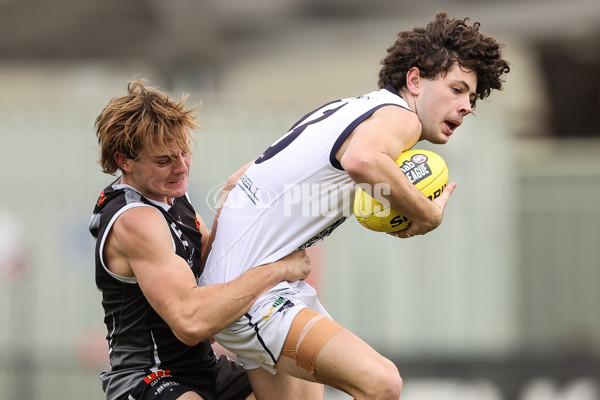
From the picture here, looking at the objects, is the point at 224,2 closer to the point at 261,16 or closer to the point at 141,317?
the point at 261,16

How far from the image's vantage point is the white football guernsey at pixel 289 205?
4641 millimetres

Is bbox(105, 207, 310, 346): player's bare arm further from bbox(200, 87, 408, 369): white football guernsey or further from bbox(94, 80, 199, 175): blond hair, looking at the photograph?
bbox(94, 80, 199, 175): blond hair

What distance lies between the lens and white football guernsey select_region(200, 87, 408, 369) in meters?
4.64

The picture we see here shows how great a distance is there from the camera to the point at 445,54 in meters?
4.96

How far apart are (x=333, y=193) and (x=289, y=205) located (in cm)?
23

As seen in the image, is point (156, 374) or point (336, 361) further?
point (156, 374)

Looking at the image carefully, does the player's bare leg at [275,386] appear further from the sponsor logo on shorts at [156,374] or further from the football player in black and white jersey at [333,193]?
the sponsor logo on shorts at [156,374]

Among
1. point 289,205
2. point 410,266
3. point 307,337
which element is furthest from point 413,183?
point 410,266

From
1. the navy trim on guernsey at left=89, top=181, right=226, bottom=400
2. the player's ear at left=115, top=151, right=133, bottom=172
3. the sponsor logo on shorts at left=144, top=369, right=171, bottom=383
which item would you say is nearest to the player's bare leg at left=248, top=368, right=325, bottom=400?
the navy trim on guernsey at left=89, top=181, right=226, bottom=400

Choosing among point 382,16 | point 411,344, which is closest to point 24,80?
point 382,16

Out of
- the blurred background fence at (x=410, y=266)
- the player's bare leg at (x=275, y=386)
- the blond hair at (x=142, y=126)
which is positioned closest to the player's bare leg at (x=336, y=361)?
the player's bare leg at (x=275, y=386)

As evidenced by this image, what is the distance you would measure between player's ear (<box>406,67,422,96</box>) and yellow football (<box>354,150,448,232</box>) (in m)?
0.42

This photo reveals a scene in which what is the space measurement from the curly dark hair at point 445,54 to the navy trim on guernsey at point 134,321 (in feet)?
4.77

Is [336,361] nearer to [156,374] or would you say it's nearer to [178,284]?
[178,284]
